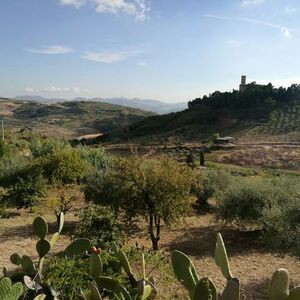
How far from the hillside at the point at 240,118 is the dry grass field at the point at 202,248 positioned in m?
53.1

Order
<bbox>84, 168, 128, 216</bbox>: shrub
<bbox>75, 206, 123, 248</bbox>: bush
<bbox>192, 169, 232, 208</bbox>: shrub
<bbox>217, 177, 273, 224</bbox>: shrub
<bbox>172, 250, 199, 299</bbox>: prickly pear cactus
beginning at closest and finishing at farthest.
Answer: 1. <bbox>172, 250, 199, 299</bbox>: prickly pear cactus
2. <bbox>75, 206, 123, 248</bbox>: bush
3. <bbox>84, 168, 128, 216</bbox>: shrub
4. <bbox>217, 177, 273, 224</bbox>: shrub
5. <bbox>192, 169, 232, 208</bbox>: shrub

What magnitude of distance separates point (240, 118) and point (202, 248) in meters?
69.0

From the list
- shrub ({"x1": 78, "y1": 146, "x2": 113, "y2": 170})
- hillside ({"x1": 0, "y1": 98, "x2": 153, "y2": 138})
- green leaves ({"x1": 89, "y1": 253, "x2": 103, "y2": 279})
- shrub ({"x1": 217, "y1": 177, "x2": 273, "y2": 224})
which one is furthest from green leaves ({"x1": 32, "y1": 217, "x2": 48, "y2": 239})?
hillside ({"x1": 0, "y1": 98, "x2": 153, "y2": 138})

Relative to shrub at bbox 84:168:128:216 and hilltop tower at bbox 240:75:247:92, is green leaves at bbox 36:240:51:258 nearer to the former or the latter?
shrub at bbox 84:168:128:216

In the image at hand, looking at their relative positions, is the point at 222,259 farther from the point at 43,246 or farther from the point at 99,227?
the point at 99,227

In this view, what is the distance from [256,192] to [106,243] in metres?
8.19

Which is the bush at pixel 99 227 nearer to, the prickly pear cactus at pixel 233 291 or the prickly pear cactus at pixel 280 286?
the prickly pear cactus at pixel 233 291

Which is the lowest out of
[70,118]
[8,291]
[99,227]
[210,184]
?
[70,118]

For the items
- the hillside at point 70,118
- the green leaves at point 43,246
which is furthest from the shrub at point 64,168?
the hillside at point 70,118

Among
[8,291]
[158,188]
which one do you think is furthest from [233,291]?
[158,188]

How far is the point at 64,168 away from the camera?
→ 975 inches

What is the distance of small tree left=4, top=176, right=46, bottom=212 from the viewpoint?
21641 millimetres

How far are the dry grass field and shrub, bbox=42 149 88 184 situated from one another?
318 cm

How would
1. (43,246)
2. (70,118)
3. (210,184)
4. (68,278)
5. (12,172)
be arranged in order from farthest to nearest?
(70,118) → (12,172) → (210,184) → (68,278) → (43,246)
